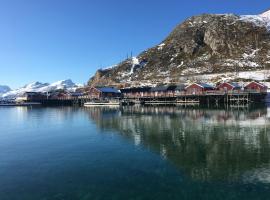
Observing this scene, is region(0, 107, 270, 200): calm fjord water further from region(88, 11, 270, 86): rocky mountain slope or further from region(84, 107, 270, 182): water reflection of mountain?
region(88, 11, 270, 86): rocky mountain slope

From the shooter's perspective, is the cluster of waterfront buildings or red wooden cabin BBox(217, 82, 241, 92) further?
red wooden cabin BBox(217, 82, 241, 92)

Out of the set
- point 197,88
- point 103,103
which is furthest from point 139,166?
point 103,103

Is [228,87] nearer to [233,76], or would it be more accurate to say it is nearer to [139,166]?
[233,76]

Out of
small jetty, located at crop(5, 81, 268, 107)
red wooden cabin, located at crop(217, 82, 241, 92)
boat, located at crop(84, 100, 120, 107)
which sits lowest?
boat, located at crop(84, 100, 120, 107)

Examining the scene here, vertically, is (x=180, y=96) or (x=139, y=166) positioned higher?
(x=180, y=96)

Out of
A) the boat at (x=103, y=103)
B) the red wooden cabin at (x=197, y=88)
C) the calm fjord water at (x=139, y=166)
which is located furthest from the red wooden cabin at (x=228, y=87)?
the calm fjord water at (x=139, y=166)

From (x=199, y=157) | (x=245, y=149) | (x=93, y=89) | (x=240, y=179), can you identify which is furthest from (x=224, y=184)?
(x=93, y=89)

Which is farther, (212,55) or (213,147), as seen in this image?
(212,55)

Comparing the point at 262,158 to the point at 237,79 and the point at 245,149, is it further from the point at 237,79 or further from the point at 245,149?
the point at 237,79

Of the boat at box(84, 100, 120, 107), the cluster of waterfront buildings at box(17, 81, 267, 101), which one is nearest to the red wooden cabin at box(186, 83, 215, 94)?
the cluster of waterfront buildings at box(17, 81, 267, 101)

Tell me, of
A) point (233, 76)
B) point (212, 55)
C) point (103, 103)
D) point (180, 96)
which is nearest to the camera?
point (180, 96)

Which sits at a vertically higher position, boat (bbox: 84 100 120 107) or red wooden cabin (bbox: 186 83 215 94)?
red wooden cabin (bbox: 186 83 215 94)

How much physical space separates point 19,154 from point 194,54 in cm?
16619

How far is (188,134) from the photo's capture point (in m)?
40.8
